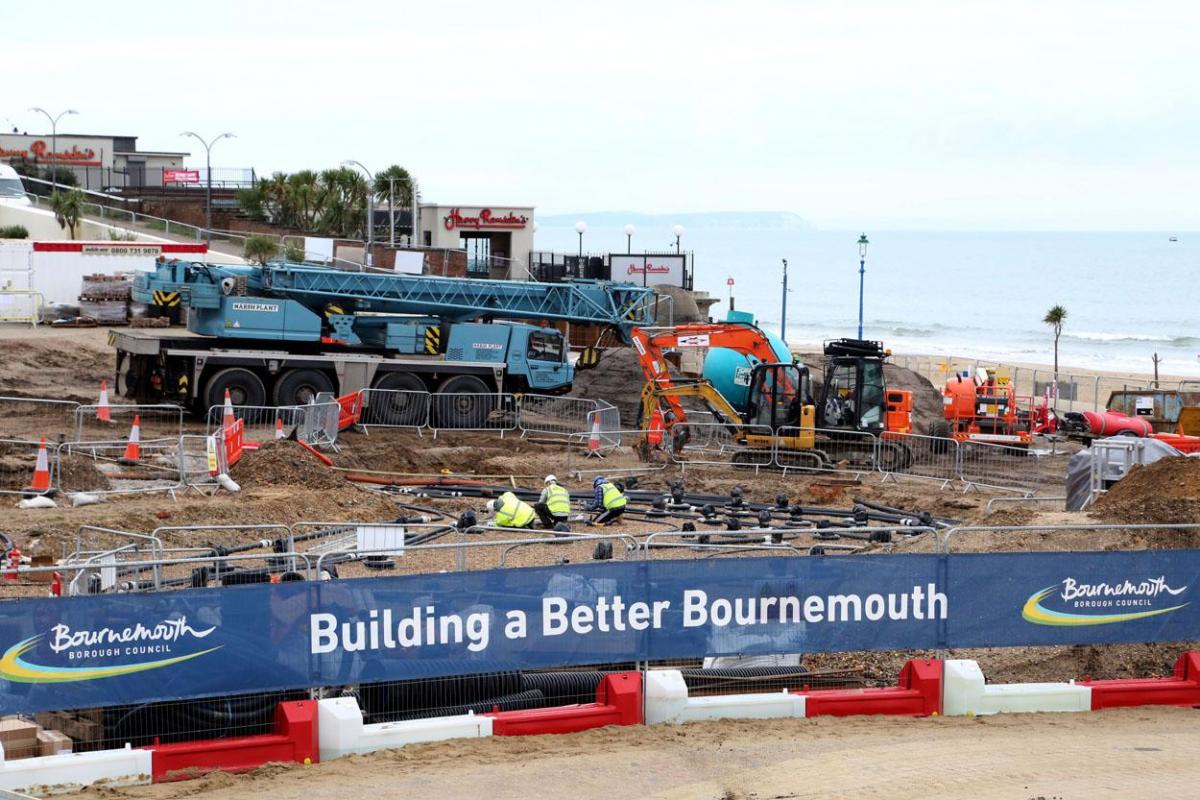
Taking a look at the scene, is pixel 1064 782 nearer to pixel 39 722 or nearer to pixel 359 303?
pixel 39 722

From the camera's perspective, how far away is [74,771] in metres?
10.7

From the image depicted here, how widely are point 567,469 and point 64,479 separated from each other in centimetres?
921

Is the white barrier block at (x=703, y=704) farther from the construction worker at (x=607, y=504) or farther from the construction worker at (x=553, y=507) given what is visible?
the construction worker at (x=607, y=504)

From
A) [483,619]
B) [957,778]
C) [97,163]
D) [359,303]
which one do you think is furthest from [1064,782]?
[97,163]

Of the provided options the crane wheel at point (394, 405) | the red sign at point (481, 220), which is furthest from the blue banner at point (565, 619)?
the red sign at point (481, 220)

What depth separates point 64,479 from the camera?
23094 millimetres

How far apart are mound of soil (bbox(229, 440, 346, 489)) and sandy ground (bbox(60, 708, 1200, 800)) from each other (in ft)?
40.9

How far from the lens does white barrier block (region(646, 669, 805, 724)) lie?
12500 mm

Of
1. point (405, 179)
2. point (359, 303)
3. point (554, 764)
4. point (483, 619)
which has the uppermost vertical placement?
point (405, 179)

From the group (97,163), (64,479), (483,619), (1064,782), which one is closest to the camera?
(1064,782)

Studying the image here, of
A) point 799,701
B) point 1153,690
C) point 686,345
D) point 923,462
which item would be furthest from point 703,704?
point 686,345

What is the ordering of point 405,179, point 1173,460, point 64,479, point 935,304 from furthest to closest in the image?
point 935,304
point 405,179
point 64,479
point 1173,460

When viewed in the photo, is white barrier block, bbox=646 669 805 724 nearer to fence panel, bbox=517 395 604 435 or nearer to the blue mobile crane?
fence panel, bbox=517 395 604 435

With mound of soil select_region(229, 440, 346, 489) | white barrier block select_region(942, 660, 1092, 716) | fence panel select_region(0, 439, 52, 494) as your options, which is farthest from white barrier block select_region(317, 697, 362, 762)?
fence panel select_region(0, 439, 52, 494)
